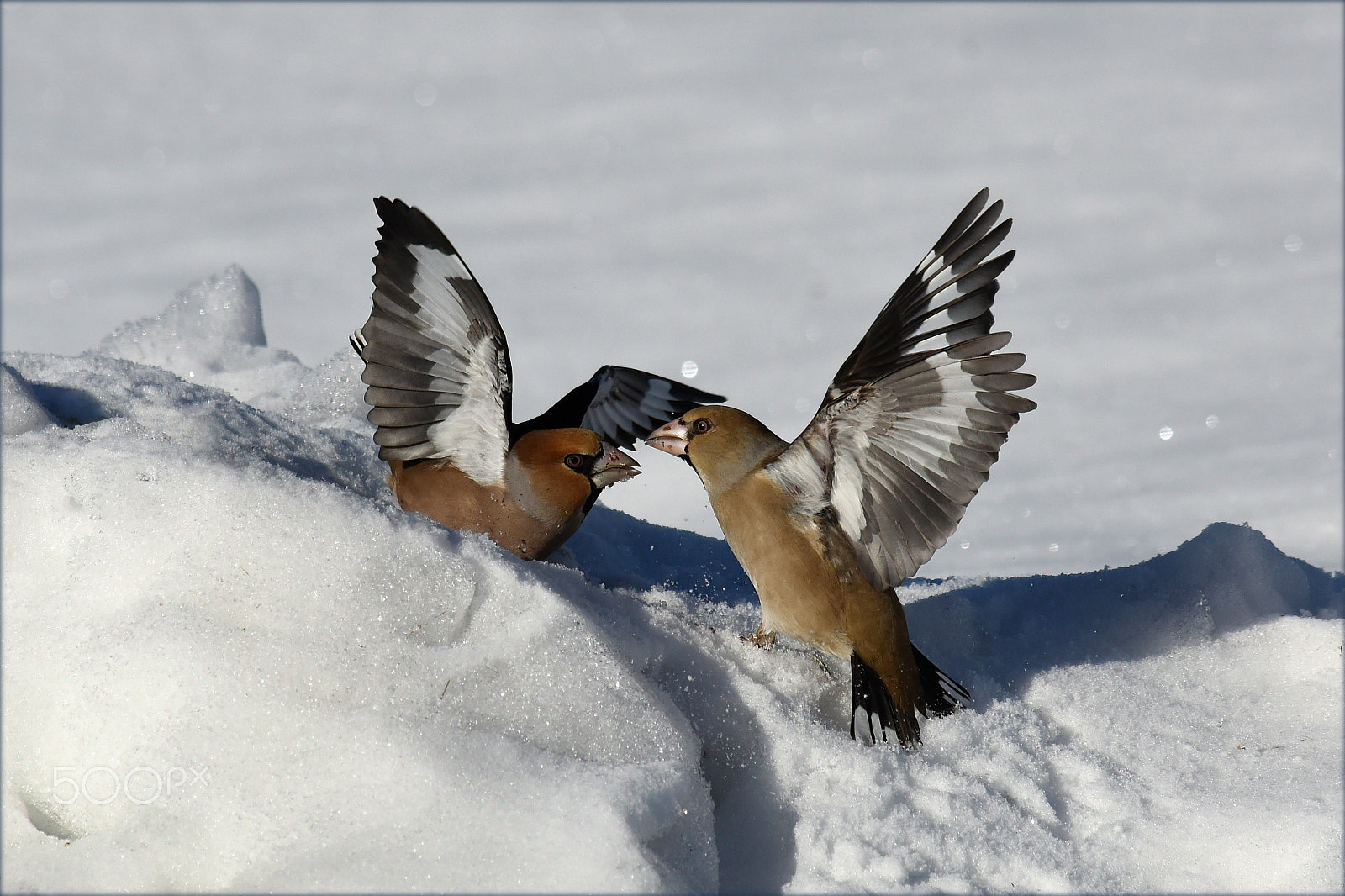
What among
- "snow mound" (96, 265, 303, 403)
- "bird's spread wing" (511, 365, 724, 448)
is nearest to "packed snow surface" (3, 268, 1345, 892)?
"bird's spread wing" (511, 365, 724, 448)

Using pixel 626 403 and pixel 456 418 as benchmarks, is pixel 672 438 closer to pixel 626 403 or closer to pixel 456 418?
pixel 456 418

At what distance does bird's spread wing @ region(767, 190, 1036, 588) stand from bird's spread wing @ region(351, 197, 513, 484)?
1047 millimetres

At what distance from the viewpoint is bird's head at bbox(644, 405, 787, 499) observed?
343 centimetres

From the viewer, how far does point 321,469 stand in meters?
A: 3.66

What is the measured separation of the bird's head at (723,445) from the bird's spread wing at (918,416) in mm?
118

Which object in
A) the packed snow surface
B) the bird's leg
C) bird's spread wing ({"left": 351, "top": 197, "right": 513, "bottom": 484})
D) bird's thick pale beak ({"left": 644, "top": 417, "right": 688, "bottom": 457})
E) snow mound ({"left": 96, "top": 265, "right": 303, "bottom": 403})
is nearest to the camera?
the packed snow surface

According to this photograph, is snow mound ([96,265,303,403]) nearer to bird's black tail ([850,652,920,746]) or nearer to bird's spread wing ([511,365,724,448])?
bird's spread wing ([511,365,724,448])

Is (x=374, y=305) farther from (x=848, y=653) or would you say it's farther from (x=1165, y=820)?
(x=1165, y=820)

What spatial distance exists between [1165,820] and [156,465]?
2.77m

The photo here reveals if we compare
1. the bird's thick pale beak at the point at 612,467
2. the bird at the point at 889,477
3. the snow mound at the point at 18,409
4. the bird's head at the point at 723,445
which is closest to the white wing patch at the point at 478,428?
the bird's thick pale beak at the point at 612,467

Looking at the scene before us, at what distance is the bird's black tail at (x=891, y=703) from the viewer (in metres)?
2.95

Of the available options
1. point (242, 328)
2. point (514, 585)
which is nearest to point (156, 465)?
point (514, 585)

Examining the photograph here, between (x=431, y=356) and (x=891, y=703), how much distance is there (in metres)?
1.90

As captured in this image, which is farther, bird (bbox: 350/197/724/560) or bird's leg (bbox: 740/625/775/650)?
bird (bbox: 350/197/724/560)
